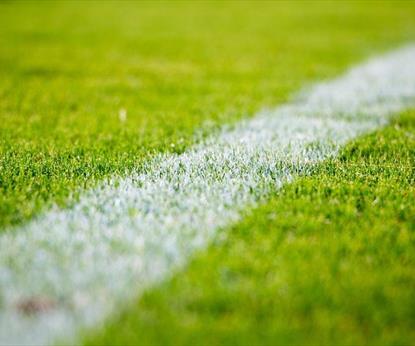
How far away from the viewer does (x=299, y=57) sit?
959cm

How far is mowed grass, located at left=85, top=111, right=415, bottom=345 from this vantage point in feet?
7.04

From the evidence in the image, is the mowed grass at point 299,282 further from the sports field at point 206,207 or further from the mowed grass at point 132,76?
the mowed grass at point 132,76

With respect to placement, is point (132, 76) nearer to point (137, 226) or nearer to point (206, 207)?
point (206, 207)

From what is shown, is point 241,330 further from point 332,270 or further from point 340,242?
point 340,242

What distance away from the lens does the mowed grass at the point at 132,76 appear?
407 centimetres

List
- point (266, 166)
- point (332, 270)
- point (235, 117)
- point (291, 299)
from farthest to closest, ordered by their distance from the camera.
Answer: point (235, 117)
point (266, 166)
point (332, 270)
point (291, 299)

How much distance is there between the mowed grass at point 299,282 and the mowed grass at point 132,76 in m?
1.23

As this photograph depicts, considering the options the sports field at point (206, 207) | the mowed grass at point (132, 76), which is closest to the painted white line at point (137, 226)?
the sports field at point (206, 207)

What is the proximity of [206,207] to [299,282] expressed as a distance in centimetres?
94

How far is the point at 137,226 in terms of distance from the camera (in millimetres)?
2990

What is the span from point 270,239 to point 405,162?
185 cm

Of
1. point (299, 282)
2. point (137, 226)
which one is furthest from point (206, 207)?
point (299, 282)

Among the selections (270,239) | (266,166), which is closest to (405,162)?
(266,166)

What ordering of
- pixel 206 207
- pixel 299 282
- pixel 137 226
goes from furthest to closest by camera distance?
pixel 206 207 → pixel 137 226 → pixel 299 282
